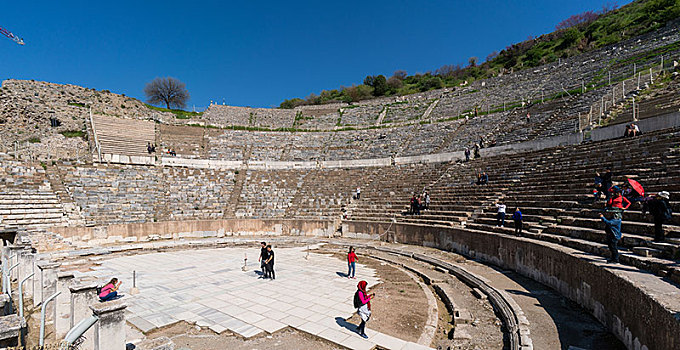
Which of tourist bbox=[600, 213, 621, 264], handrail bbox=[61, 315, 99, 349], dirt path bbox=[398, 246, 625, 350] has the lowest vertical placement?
dirt path bbox=[398, 246, 625, 350]

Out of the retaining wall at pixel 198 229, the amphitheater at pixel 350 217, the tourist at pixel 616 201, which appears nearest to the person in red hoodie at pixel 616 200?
the tourist at pixel 616 201

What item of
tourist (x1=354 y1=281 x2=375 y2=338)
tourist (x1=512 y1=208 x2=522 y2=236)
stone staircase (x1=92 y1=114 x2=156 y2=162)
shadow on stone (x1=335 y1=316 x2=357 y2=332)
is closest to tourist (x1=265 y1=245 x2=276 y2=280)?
shadow on stone (x1=335 y1=316 x2=357 y2=332)

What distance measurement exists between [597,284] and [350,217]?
15786 mm

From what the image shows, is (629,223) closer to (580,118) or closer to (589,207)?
(589,207)

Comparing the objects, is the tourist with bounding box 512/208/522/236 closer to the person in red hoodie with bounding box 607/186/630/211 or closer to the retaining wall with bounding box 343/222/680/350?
the retaining wall with bounding box 343/222/680/350

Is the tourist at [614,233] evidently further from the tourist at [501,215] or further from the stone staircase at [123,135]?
the stone staircase at [123,135]

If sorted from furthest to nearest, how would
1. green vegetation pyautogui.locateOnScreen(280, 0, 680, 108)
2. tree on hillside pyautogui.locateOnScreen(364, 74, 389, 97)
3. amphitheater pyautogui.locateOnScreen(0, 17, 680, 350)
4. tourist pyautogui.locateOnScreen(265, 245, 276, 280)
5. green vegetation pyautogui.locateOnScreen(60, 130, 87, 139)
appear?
tree on hillside pyautogui.locateOnScreen(364, 74, 389, 97) → green vegetation pyautogui.locateOnScreen(280, 0, 680, 108) → green vegetation pyautogui.locateOnScreen(60, 130, 87, 139) → tourist pyautogui.locateOnScreen(265, 245, 276, 280) → amphitheater pyautogui.locateOnScreen(0, 17, 680, 350)

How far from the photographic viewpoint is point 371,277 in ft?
37.1

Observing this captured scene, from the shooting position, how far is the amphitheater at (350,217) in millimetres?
6523

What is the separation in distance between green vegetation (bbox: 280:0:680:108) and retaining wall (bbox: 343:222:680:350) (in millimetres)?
22625

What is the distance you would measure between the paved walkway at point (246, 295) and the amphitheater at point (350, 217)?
3.1 inches

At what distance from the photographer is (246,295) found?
9328 mm

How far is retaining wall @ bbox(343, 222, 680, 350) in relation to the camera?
14.6 feet

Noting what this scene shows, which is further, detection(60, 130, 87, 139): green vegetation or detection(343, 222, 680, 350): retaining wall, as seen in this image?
detection(60, 130, 87, 139): green vegetation
